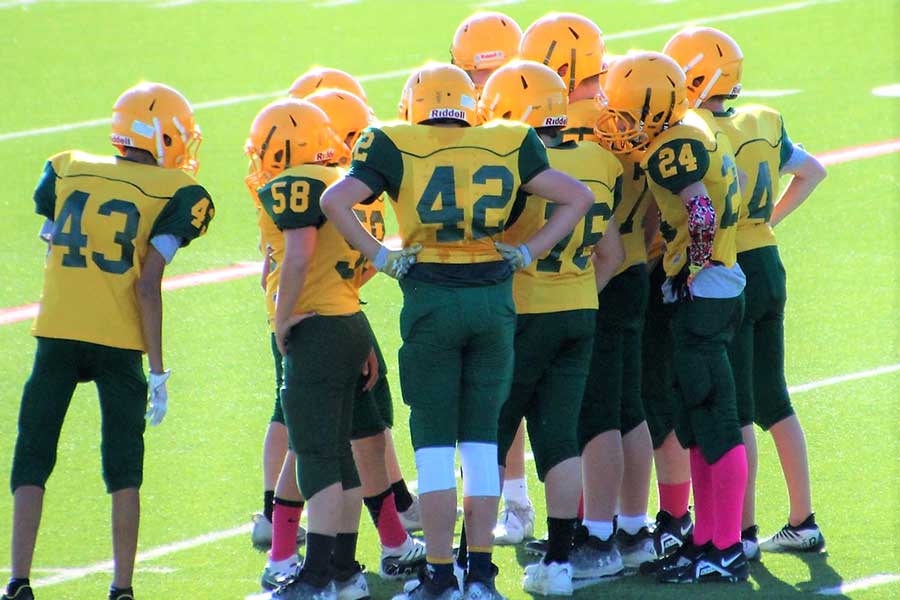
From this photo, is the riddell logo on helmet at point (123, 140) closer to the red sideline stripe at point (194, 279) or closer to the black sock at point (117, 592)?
the black sock at point (117, 592)

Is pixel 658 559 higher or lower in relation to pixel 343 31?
lower

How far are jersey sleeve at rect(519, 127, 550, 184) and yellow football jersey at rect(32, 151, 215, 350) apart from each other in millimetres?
1148

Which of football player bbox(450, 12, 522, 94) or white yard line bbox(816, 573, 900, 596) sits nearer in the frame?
white yard line bbox(816, 573, 900, 596)

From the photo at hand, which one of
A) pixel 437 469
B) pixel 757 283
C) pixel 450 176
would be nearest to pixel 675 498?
pixel 757 283

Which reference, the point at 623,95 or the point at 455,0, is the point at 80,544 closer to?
the point at 623,95

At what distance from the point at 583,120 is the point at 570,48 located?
440 millimetres

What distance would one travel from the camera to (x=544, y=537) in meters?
6.27

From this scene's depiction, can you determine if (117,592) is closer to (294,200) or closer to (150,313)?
(150,313)

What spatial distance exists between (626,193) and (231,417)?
279cm

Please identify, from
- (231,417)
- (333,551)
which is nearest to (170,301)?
(231,417)

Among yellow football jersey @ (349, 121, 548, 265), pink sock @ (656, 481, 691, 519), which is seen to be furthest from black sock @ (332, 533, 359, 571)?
pink sock @ (656, 481, 691, 519)

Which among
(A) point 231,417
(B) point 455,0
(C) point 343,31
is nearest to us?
(A) point 231,417

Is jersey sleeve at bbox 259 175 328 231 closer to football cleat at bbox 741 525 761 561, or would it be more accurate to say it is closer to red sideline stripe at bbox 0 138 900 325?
football cleat at bbox 741 525 761 561

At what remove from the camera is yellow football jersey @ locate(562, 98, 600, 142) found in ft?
19.6
